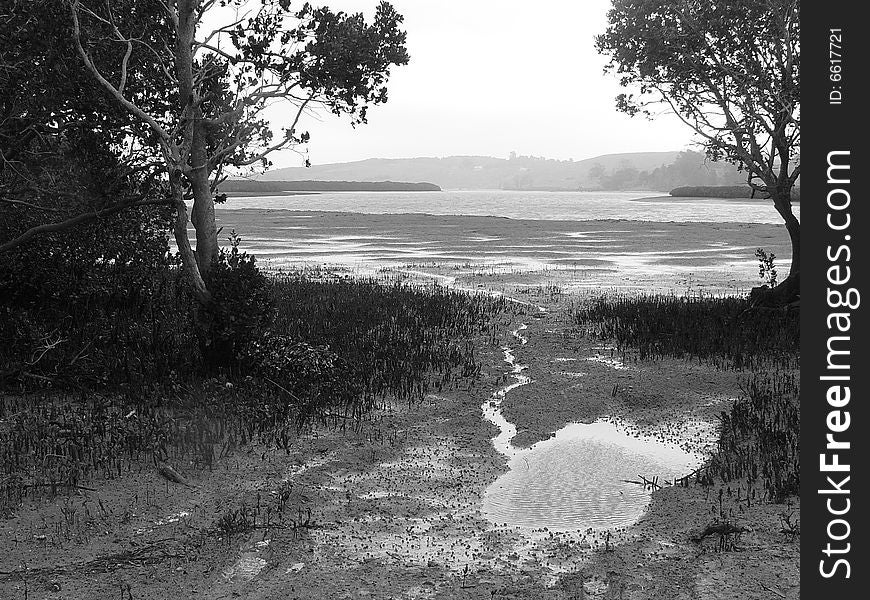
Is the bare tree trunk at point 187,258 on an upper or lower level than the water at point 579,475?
upper

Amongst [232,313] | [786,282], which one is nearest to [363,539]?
[232,313]

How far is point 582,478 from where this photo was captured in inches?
322

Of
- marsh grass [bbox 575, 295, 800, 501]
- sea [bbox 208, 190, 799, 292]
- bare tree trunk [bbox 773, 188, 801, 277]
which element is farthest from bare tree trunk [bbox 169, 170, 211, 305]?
sea [bbox 208, 190, 799, 292]

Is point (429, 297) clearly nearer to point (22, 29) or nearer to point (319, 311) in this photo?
point (319, 311)

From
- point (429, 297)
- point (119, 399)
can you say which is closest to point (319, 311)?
point (429, 297)

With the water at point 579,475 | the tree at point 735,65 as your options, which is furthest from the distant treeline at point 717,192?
the water at point 579,475

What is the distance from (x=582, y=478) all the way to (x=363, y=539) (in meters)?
2.69

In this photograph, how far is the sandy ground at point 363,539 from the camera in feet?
18.8

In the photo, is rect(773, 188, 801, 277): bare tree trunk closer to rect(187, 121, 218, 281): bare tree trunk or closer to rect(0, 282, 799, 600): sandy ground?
rect(0, 282, 799, 600): sandy ground

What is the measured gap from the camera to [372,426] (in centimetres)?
973

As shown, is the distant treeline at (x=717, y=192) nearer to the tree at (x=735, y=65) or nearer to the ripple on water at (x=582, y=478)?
the tree at (x=735, y=65)

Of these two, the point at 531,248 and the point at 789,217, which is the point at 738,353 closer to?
the point at 789,217

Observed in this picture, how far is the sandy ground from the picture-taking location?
573cm

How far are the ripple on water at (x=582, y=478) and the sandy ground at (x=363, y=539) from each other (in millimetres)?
215
